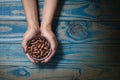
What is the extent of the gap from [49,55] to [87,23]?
209mm

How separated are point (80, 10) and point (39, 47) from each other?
0.76 ft

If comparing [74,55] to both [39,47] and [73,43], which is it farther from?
[39,47]

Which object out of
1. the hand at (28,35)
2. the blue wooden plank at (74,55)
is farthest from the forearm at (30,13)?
the blue wooden plank at (74,55)

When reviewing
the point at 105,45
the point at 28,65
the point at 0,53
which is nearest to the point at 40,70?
the point at 28,65

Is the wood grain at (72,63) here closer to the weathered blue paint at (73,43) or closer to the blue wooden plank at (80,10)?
the weathered blue paint at (73,43)

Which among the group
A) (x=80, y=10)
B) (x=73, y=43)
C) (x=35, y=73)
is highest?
(x=80, y=10)

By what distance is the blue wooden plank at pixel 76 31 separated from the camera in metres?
0.98

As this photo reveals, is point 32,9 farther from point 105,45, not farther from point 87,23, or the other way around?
point 105,45

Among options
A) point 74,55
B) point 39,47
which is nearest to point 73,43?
point 74,55

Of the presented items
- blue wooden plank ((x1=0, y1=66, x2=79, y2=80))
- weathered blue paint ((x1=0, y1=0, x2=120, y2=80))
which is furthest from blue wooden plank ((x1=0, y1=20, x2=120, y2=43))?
blue wooden plank ((x1=0, y1=66, x2=79, y2=80))

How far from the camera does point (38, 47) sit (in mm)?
917

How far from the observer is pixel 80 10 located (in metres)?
0.98

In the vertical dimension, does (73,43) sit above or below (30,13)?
below

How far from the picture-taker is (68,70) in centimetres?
100
